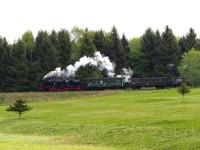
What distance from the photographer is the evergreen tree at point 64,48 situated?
416 ft

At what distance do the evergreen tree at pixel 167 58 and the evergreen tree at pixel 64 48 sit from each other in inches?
775

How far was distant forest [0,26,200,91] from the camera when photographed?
118m

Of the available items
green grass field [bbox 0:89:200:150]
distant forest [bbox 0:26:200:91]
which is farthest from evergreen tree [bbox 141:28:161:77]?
green grass field [bbox 0:89:200:150]

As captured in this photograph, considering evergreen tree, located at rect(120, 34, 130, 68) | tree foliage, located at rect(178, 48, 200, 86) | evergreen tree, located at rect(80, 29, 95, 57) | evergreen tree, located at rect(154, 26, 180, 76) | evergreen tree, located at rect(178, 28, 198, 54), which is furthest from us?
evergreen tree, located at rect(178, 28, 198, 54)

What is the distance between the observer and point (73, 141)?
1556 inches

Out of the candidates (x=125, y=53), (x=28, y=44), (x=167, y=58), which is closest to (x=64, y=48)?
(x=28, y=44)

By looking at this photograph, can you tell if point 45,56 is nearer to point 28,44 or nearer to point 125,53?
point 28,44

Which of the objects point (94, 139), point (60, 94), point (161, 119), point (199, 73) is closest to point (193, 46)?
point (199, 73)

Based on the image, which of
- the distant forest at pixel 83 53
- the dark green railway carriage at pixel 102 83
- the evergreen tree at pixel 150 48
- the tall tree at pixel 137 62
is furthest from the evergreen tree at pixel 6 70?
the evergreen tree at pixel 150 48

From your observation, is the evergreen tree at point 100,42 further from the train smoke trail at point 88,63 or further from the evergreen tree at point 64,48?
the evergreen tree at point 64,48

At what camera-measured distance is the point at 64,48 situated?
423 feet

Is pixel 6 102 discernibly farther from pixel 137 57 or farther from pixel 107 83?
pixel 137 57

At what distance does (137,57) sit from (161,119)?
291 ft

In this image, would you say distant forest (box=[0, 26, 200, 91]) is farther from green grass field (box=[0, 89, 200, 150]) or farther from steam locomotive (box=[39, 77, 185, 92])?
green grass field (box=[0, 89, 200, 150])
